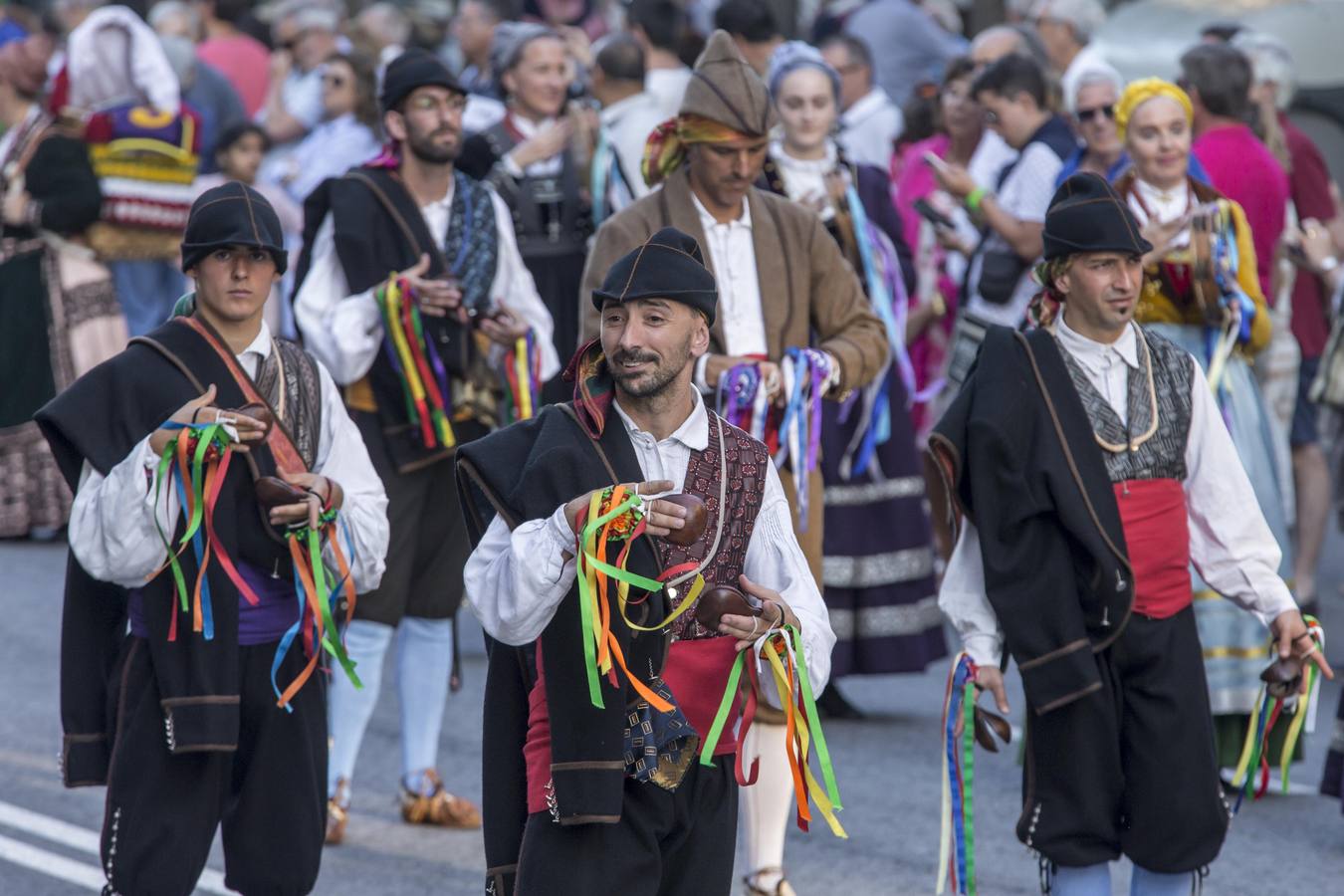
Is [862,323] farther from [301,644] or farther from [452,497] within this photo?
[301,644]

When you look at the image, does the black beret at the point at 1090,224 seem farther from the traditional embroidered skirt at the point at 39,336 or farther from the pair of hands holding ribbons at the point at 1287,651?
the traditional embroidered skirt at the point at 39,336

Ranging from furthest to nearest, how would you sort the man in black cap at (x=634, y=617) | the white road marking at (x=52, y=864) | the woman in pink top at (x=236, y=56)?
1. the woman in pink top at (x=236, y=56)
2. the white road marking at (x=52, y=864)
3. the man in black cap at (x=634, y=617)

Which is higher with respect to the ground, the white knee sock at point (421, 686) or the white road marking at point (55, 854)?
the white knee sock at point (421, 686)

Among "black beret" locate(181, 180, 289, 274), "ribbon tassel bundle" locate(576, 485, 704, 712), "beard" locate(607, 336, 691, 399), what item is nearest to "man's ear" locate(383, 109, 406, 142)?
"black beret" locate(181, 180, 289, 274)

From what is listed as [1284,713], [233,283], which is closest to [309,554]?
[233,283]

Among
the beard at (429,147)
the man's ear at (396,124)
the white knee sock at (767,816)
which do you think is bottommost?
the white knee sock at (767,816)

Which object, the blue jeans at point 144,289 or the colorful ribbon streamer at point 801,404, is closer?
the colorful ribbon streamer at point 801,404

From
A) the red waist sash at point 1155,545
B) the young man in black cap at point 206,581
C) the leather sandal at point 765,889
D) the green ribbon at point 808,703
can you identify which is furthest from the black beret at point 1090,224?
the leather sandal at point 765,889

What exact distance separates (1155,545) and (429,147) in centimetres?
268

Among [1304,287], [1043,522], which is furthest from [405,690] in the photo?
[1304,287]

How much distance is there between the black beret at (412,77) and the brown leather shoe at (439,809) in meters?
2.08

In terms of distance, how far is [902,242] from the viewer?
7.86m

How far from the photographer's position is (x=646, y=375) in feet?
13.6

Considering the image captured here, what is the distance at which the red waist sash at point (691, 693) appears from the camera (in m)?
4.15
